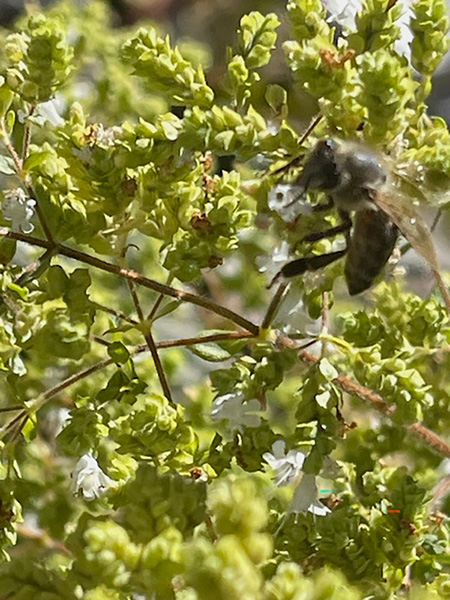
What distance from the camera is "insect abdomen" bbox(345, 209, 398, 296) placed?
4.25 feet

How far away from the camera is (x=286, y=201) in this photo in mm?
1237

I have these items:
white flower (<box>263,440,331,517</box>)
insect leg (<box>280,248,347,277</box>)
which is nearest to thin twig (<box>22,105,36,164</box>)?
insect leg (<box>280,248,347,277</box>)

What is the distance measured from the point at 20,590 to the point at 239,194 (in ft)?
1.73

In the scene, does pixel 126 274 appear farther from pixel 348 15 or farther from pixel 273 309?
pixel 348 15

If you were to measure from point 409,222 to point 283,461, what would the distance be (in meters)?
0.33

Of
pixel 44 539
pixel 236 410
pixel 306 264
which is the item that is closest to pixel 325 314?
pixel 306 264

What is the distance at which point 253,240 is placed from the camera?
2.12 metres

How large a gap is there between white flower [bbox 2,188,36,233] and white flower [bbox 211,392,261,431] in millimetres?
296

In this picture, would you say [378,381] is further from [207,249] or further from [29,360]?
[29,360]

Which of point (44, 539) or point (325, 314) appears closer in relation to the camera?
point (325, 314)

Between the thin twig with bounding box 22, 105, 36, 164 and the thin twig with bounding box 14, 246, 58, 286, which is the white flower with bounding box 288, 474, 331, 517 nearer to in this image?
the thin twig with bounding box 14, 246, 58, 286

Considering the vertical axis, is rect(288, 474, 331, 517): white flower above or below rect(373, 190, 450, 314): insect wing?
below

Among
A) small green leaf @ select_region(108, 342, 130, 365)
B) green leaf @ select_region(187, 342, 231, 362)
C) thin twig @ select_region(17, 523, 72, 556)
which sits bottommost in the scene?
thin twig @ select_region(17, 523, 72, 556)

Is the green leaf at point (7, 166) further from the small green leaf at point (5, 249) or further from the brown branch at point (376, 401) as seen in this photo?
the brown branch at point (376, 401)
